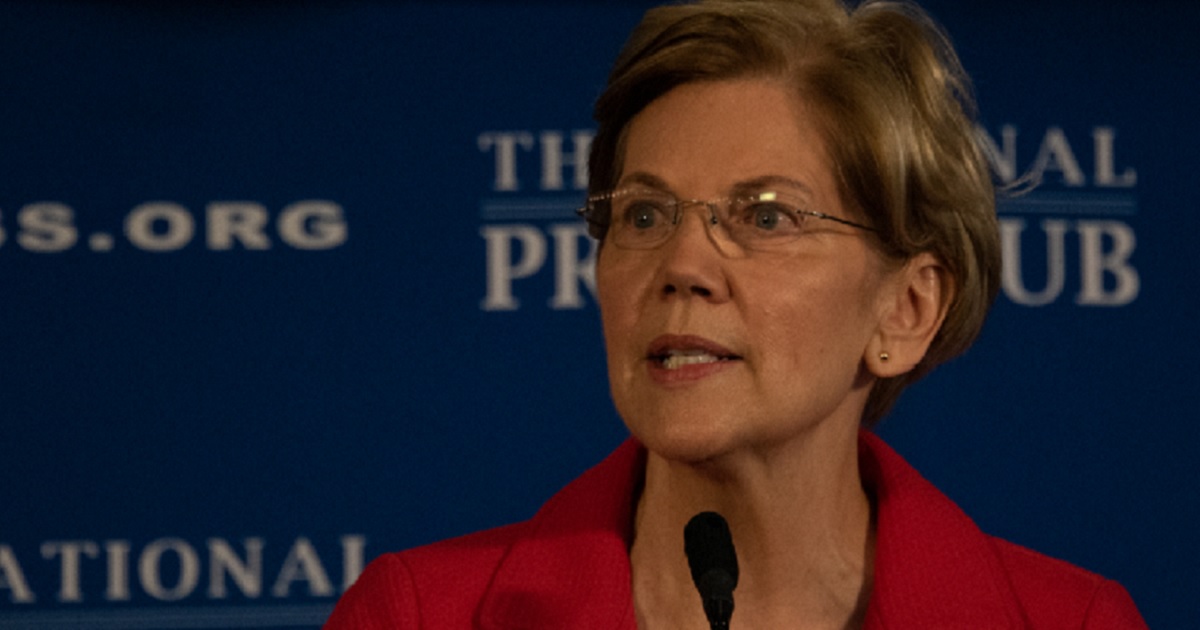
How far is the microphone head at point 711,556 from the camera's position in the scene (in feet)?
5.63

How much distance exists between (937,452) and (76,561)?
4.44ft

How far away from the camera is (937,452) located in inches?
117

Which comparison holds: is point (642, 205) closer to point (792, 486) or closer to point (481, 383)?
point (792, 486)

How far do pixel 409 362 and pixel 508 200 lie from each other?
30 cm

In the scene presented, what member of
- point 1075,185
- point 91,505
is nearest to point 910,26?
point 1075,185

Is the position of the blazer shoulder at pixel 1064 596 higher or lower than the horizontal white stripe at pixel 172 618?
higher

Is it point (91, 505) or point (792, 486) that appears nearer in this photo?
point (792, 486)

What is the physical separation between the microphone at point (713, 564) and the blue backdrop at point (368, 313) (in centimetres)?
117

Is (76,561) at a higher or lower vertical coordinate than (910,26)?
lower

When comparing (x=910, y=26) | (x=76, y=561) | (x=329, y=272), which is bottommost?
(x=76, y=561)

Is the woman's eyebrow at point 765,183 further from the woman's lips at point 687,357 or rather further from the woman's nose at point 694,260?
the woman's lips at point 687,357

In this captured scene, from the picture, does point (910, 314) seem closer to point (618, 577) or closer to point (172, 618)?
point (618, 577)

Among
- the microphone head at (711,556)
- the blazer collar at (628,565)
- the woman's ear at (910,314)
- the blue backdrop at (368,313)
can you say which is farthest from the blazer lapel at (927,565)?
the blue backdrop at (368,313)

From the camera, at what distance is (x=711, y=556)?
176 centimetres
